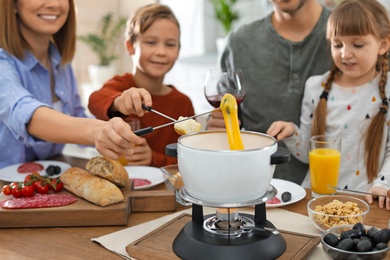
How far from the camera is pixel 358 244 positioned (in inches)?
44.3

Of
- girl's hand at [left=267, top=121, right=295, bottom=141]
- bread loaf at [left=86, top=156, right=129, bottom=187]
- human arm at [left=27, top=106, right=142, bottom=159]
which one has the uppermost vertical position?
human arm at [left=27, top=106, right=142, bottom=159]

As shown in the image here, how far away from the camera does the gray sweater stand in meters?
2.45

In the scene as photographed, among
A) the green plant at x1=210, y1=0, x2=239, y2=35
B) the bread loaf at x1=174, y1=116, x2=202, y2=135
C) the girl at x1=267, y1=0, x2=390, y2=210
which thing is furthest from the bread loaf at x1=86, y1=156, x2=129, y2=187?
the green plant at x1=210, y1=0, x2=239, y2=35

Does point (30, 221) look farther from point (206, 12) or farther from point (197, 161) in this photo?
point (206, 12)

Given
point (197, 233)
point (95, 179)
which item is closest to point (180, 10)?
point (95, 179)

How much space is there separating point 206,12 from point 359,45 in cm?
338

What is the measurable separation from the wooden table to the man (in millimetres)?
981

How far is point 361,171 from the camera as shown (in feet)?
7.11

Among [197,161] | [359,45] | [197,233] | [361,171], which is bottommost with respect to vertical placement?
[361,171]

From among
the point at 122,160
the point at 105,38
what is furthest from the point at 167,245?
the point at 105,38

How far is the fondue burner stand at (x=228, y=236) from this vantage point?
1150mm

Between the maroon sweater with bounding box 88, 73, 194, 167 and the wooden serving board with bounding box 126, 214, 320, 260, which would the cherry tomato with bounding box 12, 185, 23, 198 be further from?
the maroon sweater with bounding box 88, 73, 194, 167

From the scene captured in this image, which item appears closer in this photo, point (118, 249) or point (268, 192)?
point (268, 192)

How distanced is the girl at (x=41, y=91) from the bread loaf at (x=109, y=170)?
61mm
